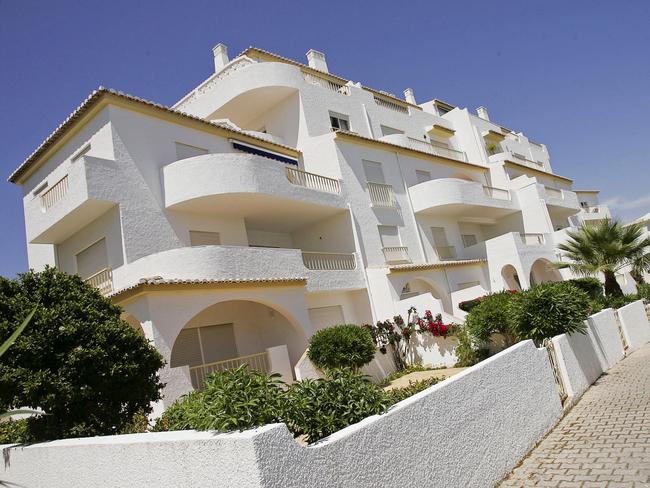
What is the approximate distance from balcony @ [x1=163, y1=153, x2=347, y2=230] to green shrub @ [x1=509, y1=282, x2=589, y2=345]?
8601 mm

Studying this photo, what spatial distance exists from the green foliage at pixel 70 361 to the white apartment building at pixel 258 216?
3404mm

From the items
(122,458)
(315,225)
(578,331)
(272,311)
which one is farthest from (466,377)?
(315,225)

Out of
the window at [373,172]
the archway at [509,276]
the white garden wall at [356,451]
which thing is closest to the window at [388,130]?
the window at [373,172]

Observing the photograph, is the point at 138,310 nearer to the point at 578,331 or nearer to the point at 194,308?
the point at 194,308

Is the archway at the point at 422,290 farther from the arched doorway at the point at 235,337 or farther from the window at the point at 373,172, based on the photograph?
the arched doorway at the point at 235,337

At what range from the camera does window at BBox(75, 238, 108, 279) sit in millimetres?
14203

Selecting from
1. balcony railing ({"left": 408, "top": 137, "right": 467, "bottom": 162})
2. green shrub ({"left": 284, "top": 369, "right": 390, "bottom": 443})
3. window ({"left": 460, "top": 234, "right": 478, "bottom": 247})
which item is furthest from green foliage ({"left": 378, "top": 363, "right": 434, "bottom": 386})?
balcony railing ({"left": 408, "top": 137, "right": 467, "bottom": 162})

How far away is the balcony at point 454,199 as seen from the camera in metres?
22.4

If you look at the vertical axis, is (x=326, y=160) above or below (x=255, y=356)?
above

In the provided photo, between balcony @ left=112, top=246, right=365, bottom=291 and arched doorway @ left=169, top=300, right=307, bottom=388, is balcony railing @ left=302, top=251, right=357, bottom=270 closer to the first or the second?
balcony @ left=112, top=246, right=365, bottom=291

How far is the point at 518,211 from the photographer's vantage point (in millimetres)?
29062

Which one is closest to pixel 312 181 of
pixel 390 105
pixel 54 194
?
pixel 54 194

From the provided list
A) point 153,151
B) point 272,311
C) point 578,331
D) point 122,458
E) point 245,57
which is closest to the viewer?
point 122,458

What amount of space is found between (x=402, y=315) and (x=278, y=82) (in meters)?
11.6
